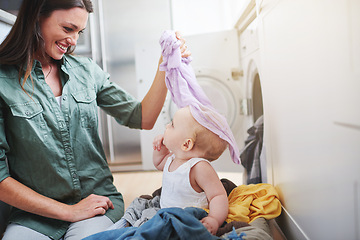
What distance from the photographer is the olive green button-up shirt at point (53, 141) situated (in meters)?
1.10

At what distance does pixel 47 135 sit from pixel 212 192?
630 millimetres

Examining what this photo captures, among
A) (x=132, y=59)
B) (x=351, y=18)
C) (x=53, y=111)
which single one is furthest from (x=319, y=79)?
(x=132, y=59)

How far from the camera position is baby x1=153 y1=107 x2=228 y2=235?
0.99 metres

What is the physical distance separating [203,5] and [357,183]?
2.90m

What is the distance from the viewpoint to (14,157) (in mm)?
1146

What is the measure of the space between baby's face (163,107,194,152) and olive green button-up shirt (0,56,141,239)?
38 centimetres

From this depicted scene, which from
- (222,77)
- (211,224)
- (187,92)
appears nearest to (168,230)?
(211,224)

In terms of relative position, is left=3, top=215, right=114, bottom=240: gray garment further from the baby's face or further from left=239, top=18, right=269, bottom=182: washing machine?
left=239, top=18, right=269, bottom=182: washing machine

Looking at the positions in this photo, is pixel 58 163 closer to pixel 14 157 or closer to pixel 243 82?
pixel 14 157

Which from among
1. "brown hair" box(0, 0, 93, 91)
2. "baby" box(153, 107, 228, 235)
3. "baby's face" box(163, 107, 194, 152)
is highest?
"brown hair" box(0, 0, 93, 91)

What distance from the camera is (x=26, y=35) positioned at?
1112 millimetres

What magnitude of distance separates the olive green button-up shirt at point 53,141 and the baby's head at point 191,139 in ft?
1.25

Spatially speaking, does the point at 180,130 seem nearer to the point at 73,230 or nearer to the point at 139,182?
the point at 73,230

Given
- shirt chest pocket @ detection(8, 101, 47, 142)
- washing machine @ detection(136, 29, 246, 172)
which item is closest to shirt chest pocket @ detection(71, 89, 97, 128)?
shirt chest pocket @ detection(8, 101, 47, 142)
